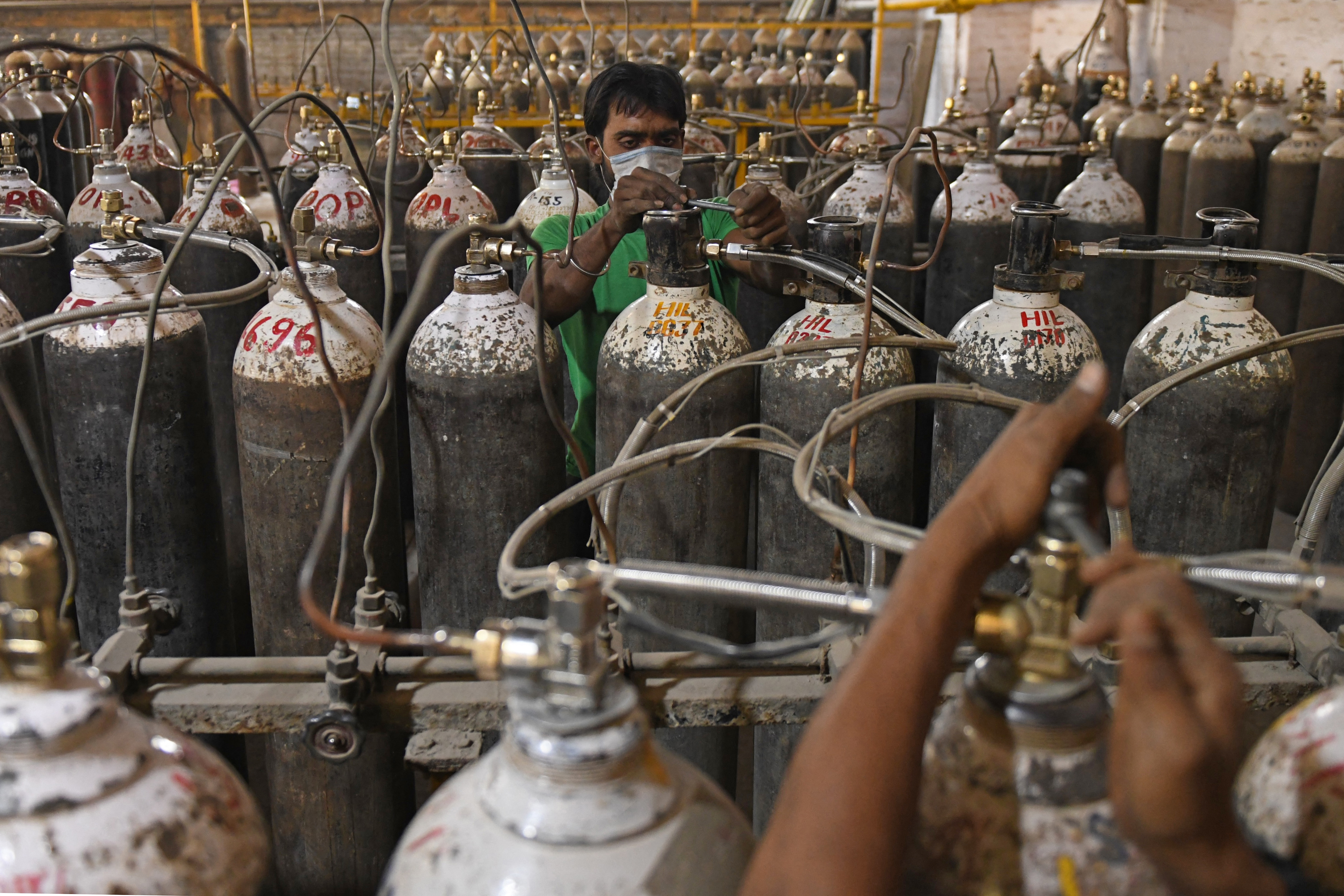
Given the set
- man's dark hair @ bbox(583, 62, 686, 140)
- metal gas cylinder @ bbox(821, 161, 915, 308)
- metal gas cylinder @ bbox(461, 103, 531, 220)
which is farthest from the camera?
metal gas cylinder @ bbox(461, 103, 531, 220)

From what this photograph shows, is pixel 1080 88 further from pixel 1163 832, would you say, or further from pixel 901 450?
pixel 1163 832

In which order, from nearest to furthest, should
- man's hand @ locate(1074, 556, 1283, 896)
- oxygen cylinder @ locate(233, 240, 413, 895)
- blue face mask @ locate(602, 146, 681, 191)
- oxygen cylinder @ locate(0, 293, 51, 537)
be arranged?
man's hand @ locate(1074, 556, 1283, 896)
oxygen cylinder @ locate(233, 240, 413, 895)
oxygen cylinder @ locate(0, 293, 51, 537)
blue face mask @ locate(602, 146, 681, 191)

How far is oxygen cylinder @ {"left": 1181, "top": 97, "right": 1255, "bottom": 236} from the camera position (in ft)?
9.43

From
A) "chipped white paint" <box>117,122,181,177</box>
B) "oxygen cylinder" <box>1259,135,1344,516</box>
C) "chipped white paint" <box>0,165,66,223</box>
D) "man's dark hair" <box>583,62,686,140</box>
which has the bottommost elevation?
"oxygen cylinder" <box>1259,135,1344,516</box>

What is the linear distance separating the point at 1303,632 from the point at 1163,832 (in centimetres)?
61

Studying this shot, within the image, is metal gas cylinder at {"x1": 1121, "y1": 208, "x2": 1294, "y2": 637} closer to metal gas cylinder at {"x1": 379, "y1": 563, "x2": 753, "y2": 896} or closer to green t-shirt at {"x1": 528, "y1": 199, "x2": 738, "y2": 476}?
green t-shirt at {"x1": 528, "y1": 199, "x2": 738, "y2": 476}

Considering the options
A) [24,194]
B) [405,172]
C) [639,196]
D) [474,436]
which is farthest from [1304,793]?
[405,172]

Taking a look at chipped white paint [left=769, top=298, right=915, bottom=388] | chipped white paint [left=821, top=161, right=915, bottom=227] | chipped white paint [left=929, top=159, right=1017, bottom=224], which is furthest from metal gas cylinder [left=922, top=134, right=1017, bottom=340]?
chipped white paint [left=769, top=298, right=915, bottom=388]

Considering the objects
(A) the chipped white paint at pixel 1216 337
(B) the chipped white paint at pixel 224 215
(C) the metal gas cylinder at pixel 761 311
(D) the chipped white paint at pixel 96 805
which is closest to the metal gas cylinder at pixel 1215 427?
(A) the chipped white paint at pixel 1216 337

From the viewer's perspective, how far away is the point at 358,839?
1.18 metres

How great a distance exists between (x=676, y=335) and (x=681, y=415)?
0.30 feet

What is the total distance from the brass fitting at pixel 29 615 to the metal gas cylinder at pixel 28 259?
1382mm

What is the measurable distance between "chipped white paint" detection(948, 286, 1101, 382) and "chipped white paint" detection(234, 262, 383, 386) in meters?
0.69

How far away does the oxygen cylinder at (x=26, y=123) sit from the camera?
3.33 metres
